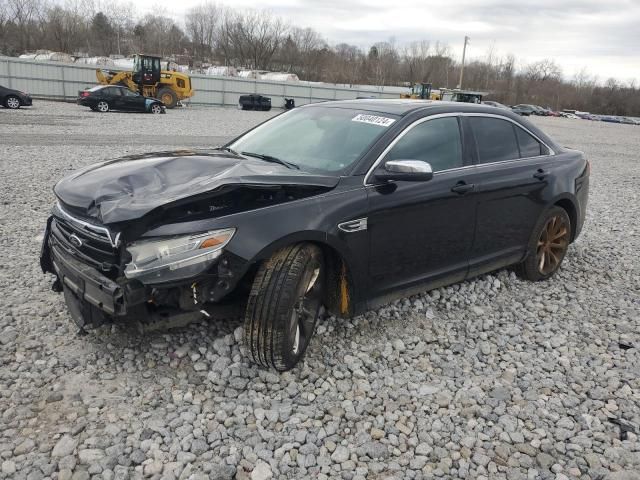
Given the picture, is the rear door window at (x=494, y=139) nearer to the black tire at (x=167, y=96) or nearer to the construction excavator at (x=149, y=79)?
the construction excavator at (x=149, y=79)

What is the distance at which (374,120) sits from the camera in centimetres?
404

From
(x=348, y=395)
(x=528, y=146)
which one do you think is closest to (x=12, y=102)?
(x=528, y=146)

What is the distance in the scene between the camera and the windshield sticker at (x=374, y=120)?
395 centimetres

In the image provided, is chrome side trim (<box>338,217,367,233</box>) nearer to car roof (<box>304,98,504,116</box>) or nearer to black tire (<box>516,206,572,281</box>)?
car roof (<box>304,98,504,116</box>)

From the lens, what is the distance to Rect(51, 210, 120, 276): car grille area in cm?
296

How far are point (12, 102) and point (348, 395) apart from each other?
25.9m

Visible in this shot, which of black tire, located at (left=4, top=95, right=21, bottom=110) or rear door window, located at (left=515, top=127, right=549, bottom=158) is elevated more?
rear door window, located at (left=515, top=127, right=549, bottom=158)

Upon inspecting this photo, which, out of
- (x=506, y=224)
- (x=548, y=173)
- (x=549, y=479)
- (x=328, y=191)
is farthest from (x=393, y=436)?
(x=548, y=173)

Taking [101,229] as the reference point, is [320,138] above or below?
above

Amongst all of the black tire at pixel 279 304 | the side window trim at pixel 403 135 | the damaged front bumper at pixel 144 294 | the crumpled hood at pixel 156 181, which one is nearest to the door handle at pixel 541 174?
the side window trim at pixel 403 135

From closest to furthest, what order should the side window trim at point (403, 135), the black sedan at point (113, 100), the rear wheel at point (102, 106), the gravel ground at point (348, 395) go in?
the gravel ground at point (348, 395) → the side window trim at point (403, 135) → the black sedan at point (113, 100) → the rear wheel at point (102, 106)

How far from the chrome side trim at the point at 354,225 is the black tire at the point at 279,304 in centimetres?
22

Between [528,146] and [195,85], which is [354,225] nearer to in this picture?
[528,146]

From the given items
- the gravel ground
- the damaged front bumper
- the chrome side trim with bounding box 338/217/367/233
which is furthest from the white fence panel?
the damaged front bumper
